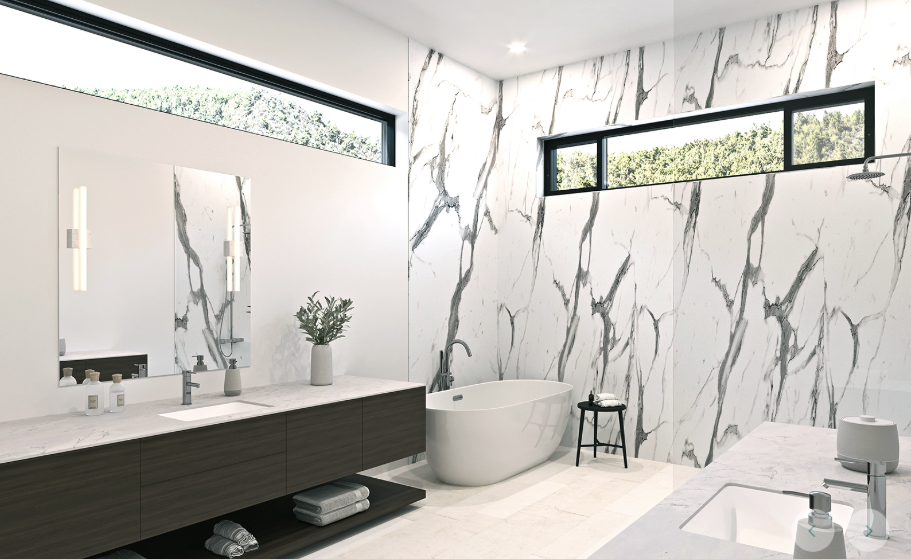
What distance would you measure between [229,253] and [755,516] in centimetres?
275

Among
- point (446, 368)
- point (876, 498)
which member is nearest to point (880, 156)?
point (876, 498)

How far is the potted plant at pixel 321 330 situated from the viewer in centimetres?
346

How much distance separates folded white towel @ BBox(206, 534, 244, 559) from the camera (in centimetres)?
264

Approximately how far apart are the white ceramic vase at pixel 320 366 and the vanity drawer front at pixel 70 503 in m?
1.29

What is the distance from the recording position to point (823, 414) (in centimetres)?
149

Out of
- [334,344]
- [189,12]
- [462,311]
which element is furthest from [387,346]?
[189,12]

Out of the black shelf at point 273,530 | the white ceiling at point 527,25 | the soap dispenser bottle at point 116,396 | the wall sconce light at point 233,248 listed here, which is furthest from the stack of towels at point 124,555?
the white ceiling at point 527,25

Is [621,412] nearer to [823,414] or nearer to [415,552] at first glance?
[415,552]

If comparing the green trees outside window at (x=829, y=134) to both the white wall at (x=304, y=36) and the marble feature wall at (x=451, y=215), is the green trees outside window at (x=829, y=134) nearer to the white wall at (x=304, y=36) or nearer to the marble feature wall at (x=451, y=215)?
the white wall at (x=304, y=36)

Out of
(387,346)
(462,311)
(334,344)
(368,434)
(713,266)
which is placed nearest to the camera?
(713,266)

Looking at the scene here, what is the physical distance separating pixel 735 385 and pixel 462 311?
3377 mm

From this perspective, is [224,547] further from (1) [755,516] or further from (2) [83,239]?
(1) [755,516]

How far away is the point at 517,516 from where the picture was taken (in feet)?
11.3

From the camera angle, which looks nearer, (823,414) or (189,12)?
(823,414)
